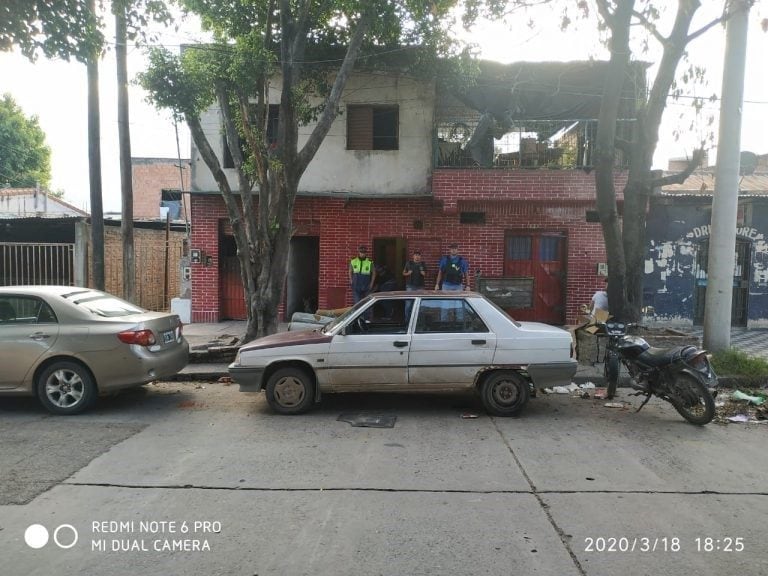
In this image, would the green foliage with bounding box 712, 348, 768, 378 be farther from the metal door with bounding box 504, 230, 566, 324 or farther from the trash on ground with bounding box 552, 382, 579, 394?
the metal door with bounding box 504, 230, 566, 324

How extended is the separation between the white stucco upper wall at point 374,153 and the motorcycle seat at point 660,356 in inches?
295

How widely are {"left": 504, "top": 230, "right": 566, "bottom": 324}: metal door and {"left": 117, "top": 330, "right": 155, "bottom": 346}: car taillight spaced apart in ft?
29.1

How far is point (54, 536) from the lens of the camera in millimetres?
3486

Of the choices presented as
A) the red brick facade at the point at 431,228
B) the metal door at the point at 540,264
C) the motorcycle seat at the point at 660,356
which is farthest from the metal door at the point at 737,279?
the motorcycle seat at the point at 660,356

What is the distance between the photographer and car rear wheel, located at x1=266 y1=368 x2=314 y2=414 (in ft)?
20.7

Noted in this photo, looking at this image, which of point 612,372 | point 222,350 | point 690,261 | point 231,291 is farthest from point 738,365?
point 231,291

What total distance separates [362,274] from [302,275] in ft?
11.1

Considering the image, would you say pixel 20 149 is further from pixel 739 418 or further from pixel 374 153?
pixel 739 418

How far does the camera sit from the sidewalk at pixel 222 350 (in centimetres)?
840

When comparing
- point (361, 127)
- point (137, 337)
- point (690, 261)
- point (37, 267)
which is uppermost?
point (361, 127)

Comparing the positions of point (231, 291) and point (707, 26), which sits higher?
point (707, 26)

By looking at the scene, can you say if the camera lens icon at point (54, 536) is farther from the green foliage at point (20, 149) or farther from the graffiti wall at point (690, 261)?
the green foliage at point (20, 149)

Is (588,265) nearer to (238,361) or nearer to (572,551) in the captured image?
(238,361)

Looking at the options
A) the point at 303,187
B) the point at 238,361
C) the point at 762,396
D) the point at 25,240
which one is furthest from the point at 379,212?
the point at 25,240
